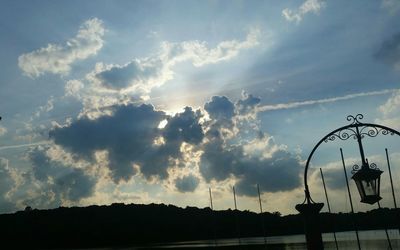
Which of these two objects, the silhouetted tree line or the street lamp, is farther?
the silhouetted tree line

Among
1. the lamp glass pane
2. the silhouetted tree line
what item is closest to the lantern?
the lamp glass pane

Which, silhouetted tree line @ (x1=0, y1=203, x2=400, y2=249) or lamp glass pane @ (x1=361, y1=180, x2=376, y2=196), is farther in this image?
silhouetted tree line @ (x1=0, y1=203, x2=400, y2=249)

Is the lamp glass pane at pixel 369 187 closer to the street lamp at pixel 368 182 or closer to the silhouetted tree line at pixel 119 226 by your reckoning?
the street lamp at pixel 368 182

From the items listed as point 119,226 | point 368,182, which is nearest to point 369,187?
point 368,182

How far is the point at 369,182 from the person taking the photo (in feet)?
32.0

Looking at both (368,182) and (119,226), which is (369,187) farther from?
(119,226)

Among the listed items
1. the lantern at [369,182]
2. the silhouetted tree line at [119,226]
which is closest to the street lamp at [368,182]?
the lantern at [369,182]

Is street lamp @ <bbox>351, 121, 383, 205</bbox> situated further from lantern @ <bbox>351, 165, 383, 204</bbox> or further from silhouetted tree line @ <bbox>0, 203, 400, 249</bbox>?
silhouetted tree line @ <bbox>0, 203, 400, 249</bbox>

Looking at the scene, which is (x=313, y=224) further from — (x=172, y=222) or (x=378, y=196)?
(x=172, y=222)

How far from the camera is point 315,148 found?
34.9 ft

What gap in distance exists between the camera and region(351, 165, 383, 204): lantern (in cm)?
973

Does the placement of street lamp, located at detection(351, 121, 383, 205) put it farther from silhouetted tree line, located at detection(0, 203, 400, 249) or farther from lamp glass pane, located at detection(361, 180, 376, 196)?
silhouetted tree line, located at detection(0, 203, 400, 249)

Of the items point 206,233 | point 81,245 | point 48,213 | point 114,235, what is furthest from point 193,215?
point 48,213

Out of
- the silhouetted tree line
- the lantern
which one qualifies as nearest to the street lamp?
the lantern
